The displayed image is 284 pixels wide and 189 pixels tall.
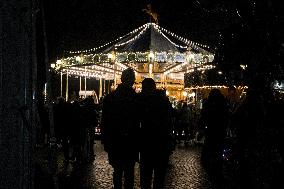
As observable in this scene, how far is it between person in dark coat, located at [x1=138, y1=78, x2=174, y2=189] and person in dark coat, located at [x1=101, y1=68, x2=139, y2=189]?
0.29 metres

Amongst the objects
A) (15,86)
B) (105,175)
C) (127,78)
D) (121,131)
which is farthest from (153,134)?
(105,175)

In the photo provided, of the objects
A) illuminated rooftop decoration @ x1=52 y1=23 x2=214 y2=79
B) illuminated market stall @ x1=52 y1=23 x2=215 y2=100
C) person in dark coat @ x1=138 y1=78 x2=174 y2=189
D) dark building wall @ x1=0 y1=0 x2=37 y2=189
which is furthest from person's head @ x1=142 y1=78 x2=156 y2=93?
illuminated rooftop decoration @ x1=52 y1=23 x2=214 y2=79

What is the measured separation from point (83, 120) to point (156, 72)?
1564 cm

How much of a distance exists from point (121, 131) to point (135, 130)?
0.26 meters

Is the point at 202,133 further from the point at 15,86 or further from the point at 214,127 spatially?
the point at 15,86

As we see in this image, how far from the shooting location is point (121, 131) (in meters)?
6.95

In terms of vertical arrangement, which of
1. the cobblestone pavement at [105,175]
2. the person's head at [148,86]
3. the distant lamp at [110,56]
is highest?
the distant lamp at [110,56]

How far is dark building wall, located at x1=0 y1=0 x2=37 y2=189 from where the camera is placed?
4148mm

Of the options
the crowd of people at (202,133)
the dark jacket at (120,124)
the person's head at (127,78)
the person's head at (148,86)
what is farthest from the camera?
the person's head at (148,86)

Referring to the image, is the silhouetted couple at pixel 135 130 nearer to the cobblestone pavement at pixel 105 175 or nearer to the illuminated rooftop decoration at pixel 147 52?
the cobblestone pavement at pixel 105 175

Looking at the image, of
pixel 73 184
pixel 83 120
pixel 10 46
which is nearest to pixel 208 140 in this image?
pixel 73 184

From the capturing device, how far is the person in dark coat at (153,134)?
24.1 feet

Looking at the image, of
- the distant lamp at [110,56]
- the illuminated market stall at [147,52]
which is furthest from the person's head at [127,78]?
the distant lamp at [110,56]

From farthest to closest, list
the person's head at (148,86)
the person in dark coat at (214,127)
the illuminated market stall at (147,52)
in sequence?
the illuminated market stall at (147,52) → the person in dark coat at (214,127) → the person's head at (148,86)
